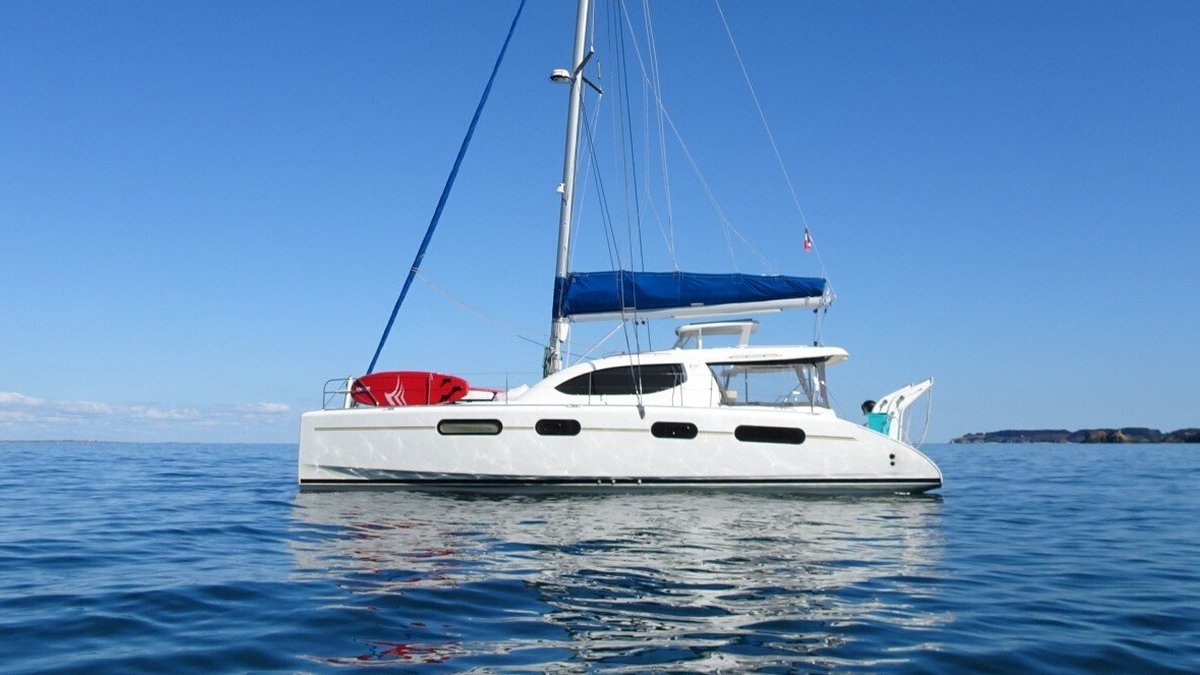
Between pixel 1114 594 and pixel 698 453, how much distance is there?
22.7 feet

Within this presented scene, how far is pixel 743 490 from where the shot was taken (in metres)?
13.3

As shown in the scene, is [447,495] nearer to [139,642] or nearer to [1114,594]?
[139,642]

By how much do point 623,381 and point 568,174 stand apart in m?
4.07

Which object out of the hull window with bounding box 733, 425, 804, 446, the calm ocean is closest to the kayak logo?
the calm ocean

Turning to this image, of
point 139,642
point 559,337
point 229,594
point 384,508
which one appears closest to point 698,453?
point 559,337

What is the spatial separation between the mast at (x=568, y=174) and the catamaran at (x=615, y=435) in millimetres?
1315

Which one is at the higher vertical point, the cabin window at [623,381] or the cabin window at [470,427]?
the cabin window at [623,381]

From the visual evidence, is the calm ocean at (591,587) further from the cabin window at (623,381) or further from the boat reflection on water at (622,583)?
the cabin window at (623,381)

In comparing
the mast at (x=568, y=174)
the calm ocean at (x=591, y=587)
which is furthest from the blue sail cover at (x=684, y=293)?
the calm ocean at (x=591, y=587)

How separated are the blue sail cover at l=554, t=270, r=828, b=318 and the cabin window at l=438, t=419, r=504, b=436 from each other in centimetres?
289

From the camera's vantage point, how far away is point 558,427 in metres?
13.1

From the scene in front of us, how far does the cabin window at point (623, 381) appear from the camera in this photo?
13617 millimetres

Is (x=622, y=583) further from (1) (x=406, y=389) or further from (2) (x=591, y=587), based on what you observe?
(1) (x=406, y=389)

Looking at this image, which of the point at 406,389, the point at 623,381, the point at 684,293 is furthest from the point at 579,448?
the point at 684,293
